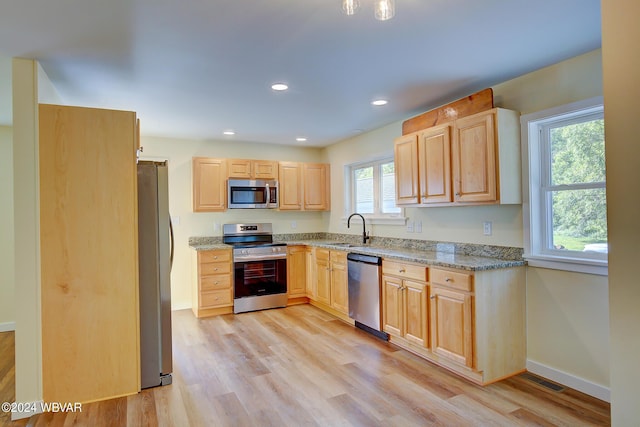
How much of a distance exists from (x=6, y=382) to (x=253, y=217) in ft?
11.0

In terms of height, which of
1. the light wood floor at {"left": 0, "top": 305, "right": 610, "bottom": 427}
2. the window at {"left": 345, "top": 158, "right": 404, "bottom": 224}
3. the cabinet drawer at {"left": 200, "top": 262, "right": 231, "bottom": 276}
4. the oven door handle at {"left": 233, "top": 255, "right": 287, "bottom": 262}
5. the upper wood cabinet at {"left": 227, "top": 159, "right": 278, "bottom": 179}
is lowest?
the light wood floor at {"left": 0, "top": 305, "right": 610, "bottom": 427}

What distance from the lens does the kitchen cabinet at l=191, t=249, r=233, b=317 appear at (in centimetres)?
470

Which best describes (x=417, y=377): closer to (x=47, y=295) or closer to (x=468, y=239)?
(x=468, y=239)

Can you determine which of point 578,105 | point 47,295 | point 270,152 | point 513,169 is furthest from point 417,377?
point 270,152

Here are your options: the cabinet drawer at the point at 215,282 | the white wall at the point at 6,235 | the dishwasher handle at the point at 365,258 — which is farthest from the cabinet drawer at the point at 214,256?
the white wall at the point at 6,235

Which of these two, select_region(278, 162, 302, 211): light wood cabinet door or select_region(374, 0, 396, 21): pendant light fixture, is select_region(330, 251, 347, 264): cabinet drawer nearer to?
select_region(278, 162, 302, 211): light wood cabinet door

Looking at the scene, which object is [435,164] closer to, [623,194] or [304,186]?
[623,194]

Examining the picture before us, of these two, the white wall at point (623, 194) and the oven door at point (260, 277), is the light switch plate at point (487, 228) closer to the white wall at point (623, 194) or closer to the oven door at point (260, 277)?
the white wall at point (623, 194)

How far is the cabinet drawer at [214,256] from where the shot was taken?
470 cm

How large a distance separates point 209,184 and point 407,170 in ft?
8.99

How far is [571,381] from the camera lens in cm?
269

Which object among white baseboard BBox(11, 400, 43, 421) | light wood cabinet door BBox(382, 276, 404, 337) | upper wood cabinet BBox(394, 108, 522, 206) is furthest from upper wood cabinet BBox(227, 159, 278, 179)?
white baseboard BBox(11, 400, 43, 421)

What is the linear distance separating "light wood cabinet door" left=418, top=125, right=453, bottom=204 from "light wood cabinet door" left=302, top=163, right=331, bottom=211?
242 cm

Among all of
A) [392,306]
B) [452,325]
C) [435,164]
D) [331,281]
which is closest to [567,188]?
[435,164]
